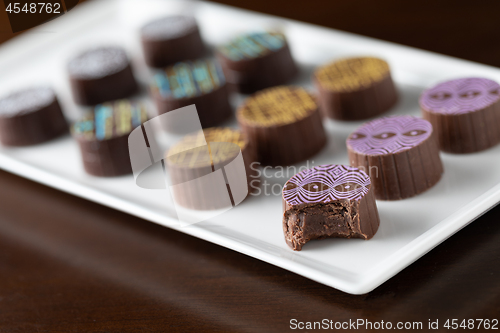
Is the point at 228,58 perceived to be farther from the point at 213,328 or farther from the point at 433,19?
the point at 213,328

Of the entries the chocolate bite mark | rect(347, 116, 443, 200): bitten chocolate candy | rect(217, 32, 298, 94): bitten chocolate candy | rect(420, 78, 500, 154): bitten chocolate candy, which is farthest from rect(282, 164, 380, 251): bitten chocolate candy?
rect(217, 32, 298, 94): bitten chocolate candy

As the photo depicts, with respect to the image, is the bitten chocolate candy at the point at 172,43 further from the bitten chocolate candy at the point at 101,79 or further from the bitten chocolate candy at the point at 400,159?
the bitten chocolate candy at the point at 400,159

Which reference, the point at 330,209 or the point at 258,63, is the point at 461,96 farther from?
the point at 258,63

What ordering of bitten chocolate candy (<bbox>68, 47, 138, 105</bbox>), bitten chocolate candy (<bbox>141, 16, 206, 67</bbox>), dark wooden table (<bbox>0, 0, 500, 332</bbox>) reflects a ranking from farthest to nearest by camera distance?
bitten chocolate candy (<bbox>141, 16, 206, 67</bbox>) < bitten chocolate candy (<bbox>68, 47, 138, 105</bbox>) < dark wooden table (<bbox>0, 0, 500, 332</bbox>)

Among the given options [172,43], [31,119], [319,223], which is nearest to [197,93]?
[172,43]

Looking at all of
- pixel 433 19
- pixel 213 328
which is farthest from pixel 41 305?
pixel 433 19

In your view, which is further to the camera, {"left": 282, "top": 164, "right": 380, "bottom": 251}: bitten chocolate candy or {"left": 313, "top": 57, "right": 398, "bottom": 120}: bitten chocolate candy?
{"left": 313, "top": 57, "right": 398, "bottom": 120}: bitten chocolate candy

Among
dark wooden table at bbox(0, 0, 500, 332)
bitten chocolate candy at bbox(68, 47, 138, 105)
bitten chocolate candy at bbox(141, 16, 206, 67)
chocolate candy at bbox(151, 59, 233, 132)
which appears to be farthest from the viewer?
bitten chocolate candy at bbox(141, 16, 206, 67)

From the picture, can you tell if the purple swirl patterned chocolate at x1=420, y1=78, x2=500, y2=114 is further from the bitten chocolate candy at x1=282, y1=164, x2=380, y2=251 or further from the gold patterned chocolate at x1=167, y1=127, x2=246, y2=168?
the gold patterned chocolate at x1=167, y1=127, x2=246, y2=168
